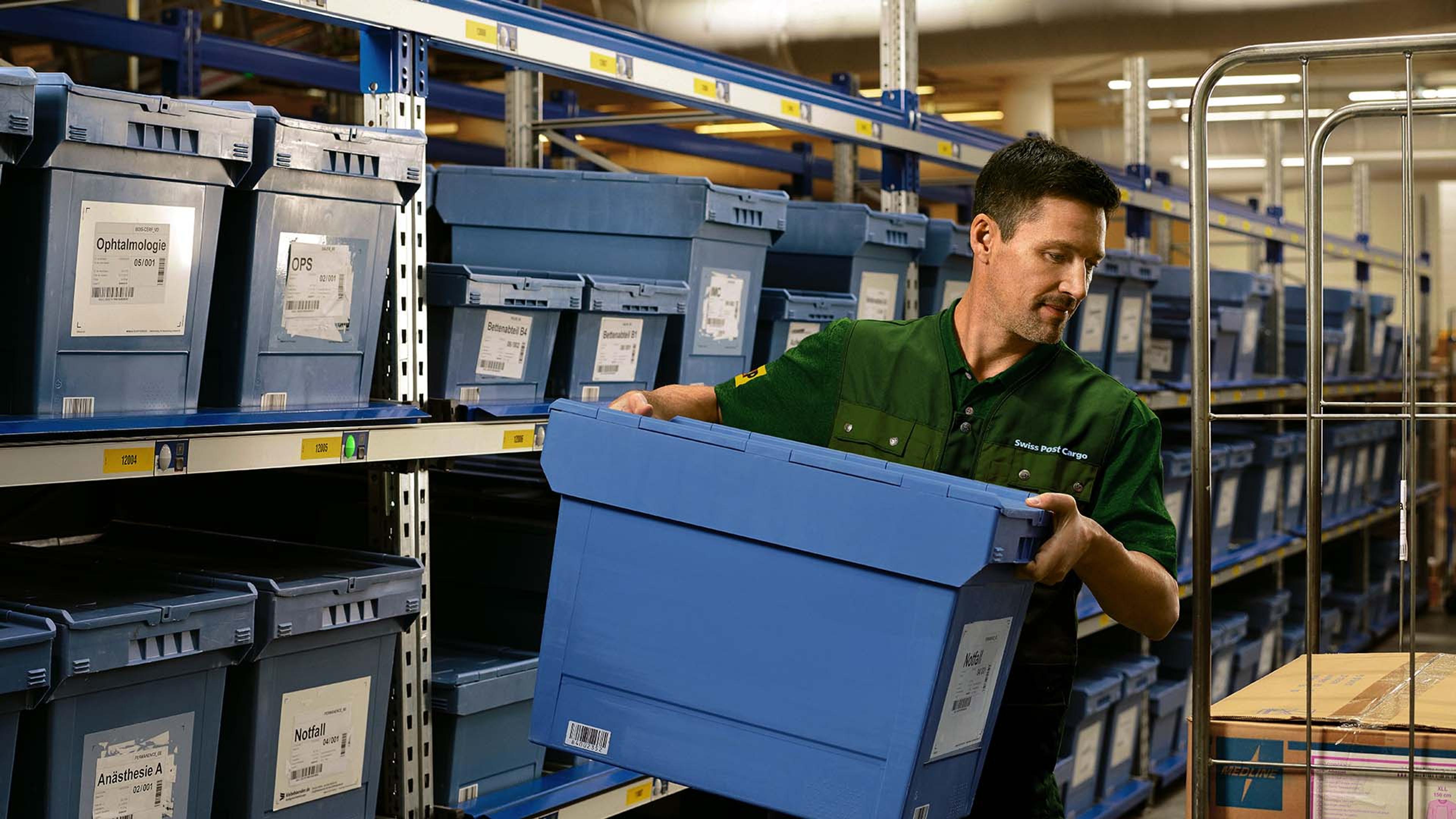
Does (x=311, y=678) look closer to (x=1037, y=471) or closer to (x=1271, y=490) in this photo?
(x=1037, y=471)

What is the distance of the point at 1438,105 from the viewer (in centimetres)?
209

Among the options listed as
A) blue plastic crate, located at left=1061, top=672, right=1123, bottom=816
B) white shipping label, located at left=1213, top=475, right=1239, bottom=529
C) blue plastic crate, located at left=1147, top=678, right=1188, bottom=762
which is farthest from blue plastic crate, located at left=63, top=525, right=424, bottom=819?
white shipping label, located at left=1213, top=475, right=1239, bottom=529

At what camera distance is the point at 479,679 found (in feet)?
8.22

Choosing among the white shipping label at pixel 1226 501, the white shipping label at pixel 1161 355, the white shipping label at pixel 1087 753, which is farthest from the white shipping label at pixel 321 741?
the white shipping label at pixel 1226 501

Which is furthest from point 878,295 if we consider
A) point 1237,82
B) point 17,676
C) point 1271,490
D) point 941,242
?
point 1237,82

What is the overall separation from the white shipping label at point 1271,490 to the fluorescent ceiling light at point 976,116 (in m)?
5.74

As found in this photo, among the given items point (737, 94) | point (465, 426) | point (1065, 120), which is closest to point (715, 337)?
point (737, 94)

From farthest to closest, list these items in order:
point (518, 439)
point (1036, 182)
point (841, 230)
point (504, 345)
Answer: point (841, 230) → point (504, 345) → point (518, 439) → point (1036, 182)

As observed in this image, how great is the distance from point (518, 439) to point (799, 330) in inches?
38.9

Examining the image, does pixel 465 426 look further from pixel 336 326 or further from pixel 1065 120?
pixel 1065 120

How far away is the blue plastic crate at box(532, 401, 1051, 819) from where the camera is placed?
1506 mm

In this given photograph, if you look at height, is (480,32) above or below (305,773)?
above

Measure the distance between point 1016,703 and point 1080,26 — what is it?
3.97m

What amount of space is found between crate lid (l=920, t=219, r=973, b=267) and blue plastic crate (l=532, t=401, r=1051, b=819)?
2.16 metres
